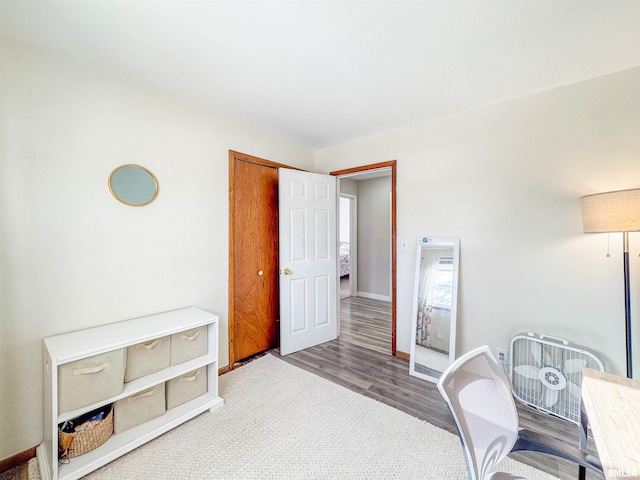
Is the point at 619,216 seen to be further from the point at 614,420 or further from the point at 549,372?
the point at 614,420

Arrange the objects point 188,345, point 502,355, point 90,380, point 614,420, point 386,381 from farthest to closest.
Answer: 1. point 386,381
2. point 502,355
3. point 188,345
4. point 90,380
5. point 614,420

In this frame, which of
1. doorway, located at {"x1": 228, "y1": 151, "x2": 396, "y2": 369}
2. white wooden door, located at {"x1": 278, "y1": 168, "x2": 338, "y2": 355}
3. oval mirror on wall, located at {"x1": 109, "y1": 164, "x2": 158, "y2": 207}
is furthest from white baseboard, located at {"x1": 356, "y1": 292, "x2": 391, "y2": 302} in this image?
oval mirror on wall, located at {"x1": 109, "y1": 164, "x2": 158, "y2": 207}

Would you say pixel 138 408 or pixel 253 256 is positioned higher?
pixel 253 256

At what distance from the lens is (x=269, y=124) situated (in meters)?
2.76

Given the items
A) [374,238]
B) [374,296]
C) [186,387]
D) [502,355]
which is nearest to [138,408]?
[186,387]

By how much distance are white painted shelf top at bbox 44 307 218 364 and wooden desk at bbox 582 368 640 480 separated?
2053 mm

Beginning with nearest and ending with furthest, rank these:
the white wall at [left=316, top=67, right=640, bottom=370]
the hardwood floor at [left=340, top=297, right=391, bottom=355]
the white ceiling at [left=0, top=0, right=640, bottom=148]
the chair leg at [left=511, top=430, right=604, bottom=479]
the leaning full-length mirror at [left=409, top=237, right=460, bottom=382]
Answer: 1. the chair leg at [left=511, top=430, right=604, bottom=479]
2. the white ceiling at [left=0, top=0, right=640, bottom=148]
3. the white wall at [left=316, top=67, right=640, bottom=370]
4. the leaning full-length mirror at [left=409, top=237, right=460, bottom=382]
5. the hardwood floor at [left=340, top=297, right=391, bottom=355]

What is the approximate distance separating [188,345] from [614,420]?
2.24 metres

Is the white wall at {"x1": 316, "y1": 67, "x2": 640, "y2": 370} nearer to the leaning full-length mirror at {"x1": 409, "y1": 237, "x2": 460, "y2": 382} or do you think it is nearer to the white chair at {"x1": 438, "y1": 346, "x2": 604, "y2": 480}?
the leaning full-length mirror at {"x1": 409, "y1": 237, "x2": 460, "y2": 382}

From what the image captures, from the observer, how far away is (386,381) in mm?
2396

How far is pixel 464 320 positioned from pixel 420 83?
81.9 inches

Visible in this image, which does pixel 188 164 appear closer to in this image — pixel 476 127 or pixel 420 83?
pixel 420 83

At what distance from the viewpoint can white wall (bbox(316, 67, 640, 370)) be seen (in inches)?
72.1

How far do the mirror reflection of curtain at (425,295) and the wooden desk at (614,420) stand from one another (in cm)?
143
